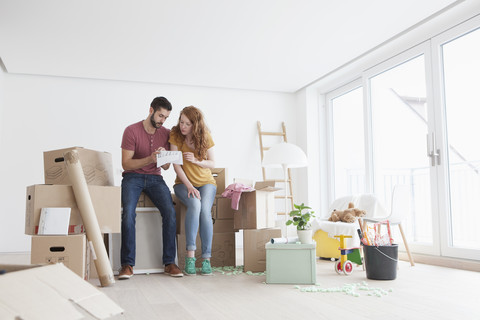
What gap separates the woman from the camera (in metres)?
2.88

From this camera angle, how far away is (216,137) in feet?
17.8

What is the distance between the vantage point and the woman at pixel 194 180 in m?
2.88

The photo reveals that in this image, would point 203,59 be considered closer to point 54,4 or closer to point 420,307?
point 54,4

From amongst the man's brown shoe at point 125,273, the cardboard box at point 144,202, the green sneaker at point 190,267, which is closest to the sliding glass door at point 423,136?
the green sneaker at point 190,267

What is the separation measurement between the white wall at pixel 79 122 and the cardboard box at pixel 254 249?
2.39 meters

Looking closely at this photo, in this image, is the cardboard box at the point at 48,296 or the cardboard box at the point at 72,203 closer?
the cardboard box at the point at 48,296

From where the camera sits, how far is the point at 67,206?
2465 millimetres

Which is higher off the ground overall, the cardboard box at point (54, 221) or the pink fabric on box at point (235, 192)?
the pink fabric on box at point (235, 192)

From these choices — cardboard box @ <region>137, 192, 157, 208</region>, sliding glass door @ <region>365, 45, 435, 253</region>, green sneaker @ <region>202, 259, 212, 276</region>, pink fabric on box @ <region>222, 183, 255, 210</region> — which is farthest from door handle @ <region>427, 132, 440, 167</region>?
cardboard box @ <region>137, 192, 157, 208</region>

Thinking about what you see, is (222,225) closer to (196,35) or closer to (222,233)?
(222,233)

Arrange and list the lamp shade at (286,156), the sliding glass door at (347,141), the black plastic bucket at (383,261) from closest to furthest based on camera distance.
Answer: the black plastic bucket at (383,261), the lamp shade at (286,156), the sliding glass door at (347,141)

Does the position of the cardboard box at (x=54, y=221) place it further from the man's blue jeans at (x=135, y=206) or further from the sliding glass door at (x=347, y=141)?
the sliding glass door at (x=347, y=141)

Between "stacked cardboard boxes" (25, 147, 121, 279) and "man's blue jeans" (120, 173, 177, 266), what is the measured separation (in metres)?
0.16

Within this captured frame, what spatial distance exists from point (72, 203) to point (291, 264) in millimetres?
1325
